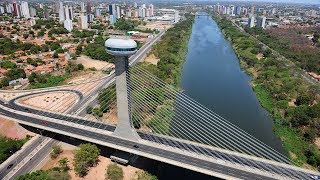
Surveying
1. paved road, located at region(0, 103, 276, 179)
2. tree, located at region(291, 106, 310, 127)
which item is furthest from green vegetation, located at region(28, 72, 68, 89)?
tree, located at region(291, 106, 310, 127)

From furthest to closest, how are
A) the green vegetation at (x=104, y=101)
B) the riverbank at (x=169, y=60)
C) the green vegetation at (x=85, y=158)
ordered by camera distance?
1. the riverbank at (x=169, y=60)
2. the green vegetation at (x=104, y=101)
3. the green vegetation at (x=85, y=158)

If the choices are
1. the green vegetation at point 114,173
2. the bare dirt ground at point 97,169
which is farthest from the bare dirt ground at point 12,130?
the green vegetation at point 114,173

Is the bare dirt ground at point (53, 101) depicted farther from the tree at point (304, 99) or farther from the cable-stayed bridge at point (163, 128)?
the tree at point (304, 99)

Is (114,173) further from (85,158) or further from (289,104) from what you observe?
(289,104)

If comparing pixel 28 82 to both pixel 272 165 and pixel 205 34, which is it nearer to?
pixel 272 165

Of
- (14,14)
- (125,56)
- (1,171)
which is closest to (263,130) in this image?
(125,56)
